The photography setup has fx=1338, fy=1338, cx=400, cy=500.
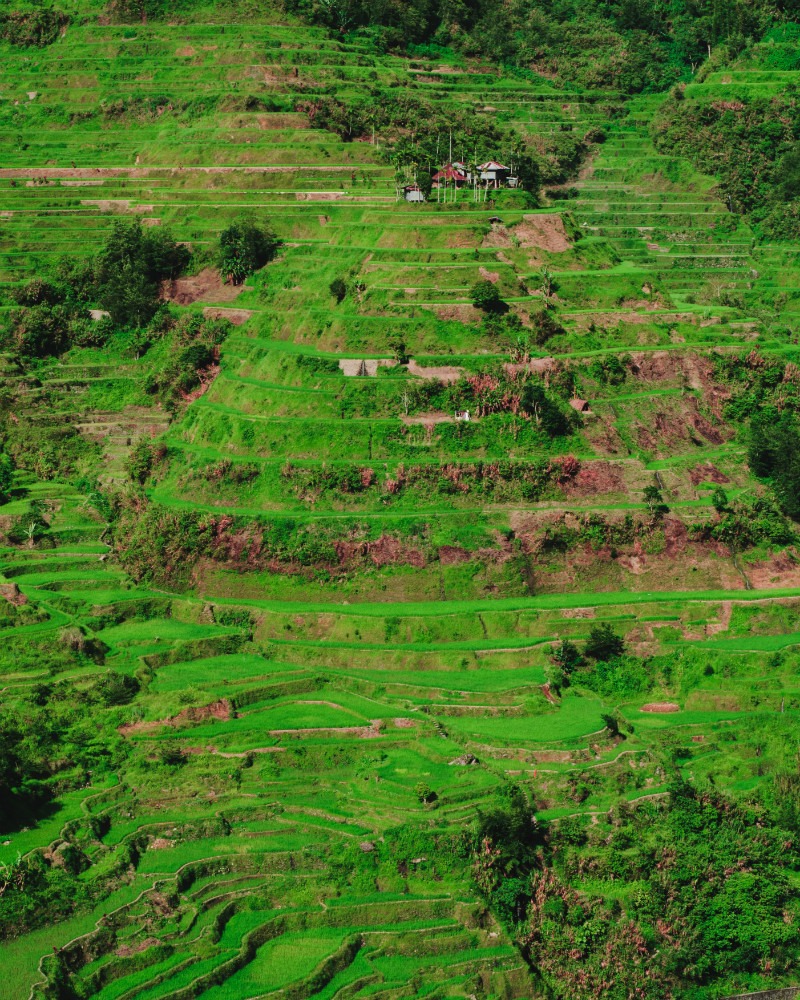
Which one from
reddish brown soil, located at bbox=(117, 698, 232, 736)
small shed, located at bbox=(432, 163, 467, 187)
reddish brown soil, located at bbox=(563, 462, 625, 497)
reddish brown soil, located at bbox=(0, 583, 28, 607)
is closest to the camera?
reddish brown soil, located at bbox=(117, 698, 232, 736)

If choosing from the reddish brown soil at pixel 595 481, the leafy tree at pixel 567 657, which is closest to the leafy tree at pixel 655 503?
the reddish brown soil at pixel 595 481

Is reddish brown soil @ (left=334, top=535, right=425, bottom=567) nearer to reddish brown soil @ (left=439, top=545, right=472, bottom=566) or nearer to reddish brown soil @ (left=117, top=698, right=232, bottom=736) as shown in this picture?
reddish brown soil @ (left=439, top=545, right=472, bottom=566)

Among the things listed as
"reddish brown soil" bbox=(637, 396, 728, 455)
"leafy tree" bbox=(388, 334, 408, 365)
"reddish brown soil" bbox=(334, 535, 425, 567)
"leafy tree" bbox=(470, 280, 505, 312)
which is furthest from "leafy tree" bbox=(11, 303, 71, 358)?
"reddish brown soil" bbox=(637, 396, 728, 455)

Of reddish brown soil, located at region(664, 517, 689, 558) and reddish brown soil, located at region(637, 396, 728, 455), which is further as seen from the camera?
reddish brown soil, located at region(637, 396, 728, 455)

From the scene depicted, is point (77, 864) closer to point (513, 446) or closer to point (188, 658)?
point (188, 658)

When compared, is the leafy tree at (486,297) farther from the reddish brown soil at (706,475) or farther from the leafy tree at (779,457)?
the leafy tree at (779,457)
